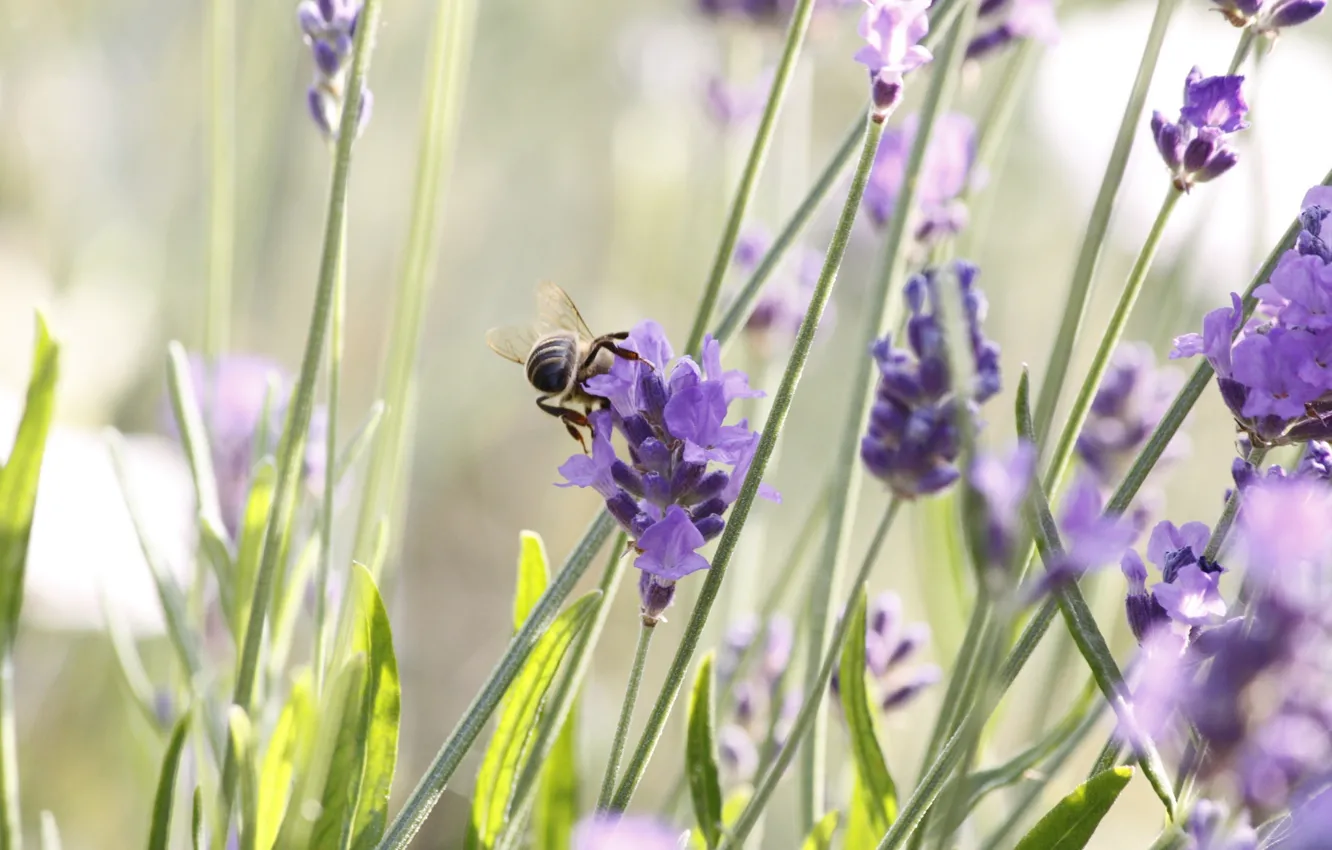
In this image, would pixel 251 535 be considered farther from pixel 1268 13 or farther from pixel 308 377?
pixel 1268 13

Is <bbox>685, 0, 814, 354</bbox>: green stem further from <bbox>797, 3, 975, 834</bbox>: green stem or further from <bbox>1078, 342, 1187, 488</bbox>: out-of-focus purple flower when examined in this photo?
<bbox>1078, 342, 1187, 488</bbox>: out-of-focus purple flower

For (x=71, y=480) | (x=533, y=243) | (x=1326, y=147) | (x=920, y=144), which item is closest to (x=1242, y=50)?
(x=920, y=144)

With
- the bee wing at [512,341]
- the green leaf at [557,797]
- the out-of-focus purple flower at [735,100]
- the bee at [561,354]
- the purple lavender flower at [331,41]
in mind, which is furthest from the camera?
the out-of-focus purple flower at [735,100]

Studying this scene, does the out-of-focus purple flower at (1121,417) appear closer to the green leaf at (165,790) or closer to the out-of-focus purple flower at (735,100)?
the out-of-focus purple flower at (735,100)

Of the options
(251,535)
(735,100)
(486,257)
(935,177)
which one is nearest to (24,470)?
(251,535)

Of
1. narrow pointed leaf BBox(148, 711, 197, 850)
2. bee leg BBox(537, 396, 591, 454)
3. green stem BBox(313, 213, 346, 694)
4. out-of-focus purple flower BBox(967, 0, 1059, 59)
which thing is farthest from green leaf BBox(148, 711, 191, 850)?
out-of-focus purple flower BBox(967, 0, 1059, 59)

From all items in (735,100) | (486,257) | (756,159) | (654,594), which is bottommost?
(654,594)

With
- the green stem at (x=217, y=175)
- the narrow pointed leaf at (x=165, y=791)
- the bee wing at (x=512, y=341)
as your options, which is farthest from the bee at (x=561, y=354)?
the narrow pointed leaf at (x=165, y=791)
